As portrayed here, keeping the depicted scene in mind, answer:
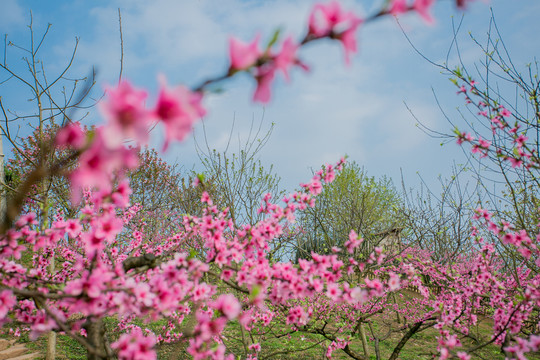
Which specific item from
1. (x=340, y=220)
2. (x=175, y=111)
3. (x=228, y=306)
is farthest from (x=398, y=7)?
(x=340, y=220)

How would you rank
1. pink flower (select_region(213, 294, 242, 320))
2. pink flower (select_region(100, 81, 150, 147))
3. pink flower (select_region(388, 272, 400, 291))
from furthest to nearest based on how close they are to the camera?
pink flower (select_region(388, 272, 400, 291)) < pink flower (select_region(213, 294, 242, 320)) < pink flower (select_region(100, 81, 150, 147))

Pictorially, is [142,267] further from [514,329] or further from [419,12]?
[514,329]

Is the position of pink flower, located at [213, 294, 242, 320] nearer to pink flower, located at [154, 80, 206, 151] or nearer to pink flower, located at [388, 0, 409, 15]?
pink flower, located at [154, 80, 206, 151]

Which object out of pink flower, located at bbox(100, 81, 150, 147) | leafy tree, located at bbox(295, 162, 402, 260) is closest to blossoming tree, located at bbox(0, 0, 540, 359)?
pink flower, located at bbox(100, 81, 150, 147)

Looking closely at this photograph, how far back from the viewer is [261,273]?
7.64 ft

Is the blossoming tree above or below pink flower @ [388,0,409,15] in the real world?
below

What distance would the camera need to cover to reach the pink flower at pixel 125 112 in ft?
2.25

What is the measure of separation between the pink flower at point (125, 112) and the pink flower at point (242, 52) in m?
0.26

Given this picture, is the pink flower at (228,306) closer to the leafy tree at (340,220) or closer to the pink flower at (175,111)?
the pink flower at (175,111)

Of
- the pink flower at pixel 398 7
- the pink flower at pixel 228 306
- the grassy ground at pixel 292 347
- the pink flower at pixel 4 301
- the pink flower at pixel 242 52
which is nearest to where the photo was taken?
the pink flower at pixel 242 52

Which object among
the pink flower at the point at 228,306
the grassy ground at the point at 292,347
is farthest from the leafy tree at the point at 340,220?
the pink flower at the point at 228,306

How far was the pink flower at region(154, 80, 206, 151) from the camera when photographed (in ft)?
2.40

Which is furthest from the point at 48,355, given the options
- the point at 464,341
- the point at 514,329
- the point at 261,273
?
the point at 464,341

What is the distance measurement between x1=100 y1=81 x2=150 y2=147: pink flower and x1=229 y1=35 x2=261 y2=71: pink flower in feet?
0.85
